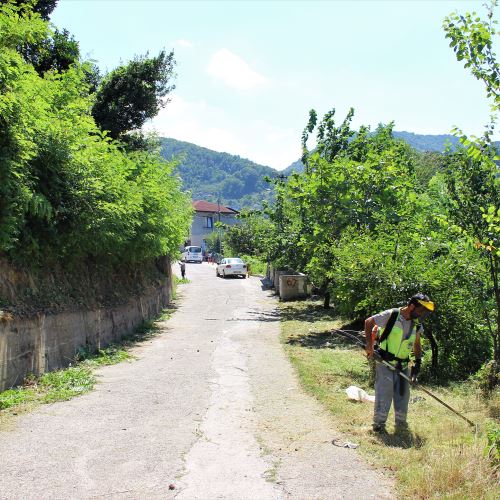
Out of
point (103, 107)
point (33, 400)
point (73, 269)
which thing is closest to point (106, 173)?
point (73, 269)

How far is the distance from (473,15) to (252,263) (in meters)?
39.7

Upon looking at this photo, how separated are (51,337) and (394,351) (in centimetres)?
581

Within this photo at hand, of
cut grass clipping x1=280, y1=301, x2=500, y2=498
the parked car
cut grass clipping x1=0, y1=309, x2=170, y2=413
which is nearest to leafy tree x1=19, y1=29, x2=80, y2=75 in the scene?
cut grass clipping x1=0, y1=309, x2=170, y2=413

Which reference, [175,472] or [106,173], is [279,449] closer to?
[175,472]

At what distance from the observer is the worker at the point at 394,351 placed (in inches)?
265

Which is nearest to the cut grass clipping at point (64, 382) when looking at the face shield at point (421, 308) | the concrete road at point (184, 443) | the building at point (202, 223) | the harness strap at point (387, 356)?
the concrete road at point (184, 443)

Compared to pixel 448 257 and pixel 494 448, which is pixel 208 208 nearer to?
pixel 448 257

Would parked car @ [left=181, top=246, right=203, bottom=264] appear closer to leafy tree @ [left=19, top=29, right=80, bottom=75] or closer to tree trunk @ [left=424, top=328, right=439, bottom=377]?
leafy tree @ [left=19, top=29, right=80, bottom=75]

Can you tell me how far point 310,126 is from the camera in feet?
73.5

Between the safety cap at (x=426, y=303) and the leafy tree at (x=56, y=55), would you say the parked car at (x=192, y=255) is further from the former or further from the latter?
the safety cap at (x=426, y=303)

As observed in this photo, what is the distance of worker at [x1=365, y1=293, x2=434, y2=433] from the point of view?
6719mm

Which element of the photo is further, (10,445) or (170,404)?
(170,404)

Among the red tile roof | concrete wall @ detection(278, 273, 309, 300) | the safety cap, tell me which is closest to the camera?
the safety cap

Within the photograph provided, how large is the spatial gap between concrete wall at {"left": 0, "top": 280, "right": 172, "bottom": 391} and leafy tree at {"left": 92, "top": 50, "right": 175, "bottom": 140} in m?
11.0
